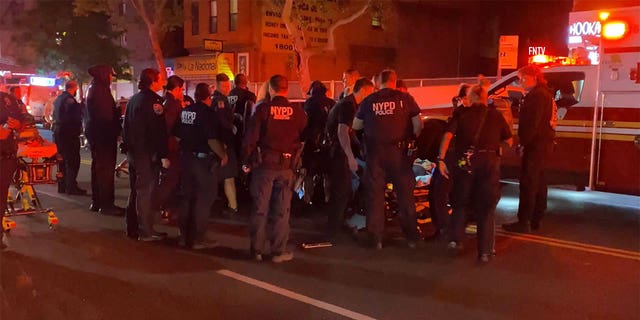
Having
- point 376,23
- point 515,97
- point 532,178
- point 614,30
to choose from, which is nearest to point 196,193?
point 532,178

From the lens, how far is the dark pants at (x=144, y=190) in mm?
6859

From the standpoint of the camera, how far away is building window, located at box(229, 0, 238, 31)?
26562 millimetres

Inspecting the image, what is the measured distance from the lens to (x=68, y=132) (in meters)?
9.98

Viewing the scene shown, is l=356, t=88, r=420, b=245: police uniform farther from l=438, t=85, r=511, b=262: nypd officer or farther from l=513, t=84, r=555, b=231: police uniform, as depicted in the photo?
l=513, t=84, r=555, b=231: police uniform

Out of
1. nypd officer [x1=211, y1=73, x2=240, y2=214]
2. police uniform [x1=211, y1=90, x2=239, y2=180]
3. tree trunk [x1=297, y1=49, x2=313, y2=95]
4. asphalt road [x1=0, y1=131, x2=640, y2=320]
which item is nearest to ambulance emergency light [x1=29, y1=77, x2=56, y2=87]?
tree trunk [x1=297, y1=49, x2=313, y2=95]

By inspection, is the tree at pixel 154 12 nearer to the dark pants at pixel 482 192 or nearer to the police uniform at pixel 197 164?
the police uniform at pixel 197 164

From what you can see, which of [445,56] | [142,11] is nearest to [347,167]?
[142,11]

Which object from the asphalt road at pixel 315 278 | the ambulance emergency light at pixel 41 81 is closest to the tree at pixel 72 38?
the ambulance emergency light at pixel 41 81

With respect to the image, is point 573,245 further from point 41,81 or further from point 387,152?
point 41,81

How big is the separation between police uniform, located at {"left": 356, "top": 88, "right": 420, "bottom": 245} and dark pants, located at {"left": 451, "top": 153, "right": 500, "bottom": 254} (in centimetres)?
54

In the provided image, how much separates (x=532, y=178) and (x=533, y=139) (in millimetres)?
453

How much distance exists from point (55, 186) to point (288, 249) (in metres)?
6.06

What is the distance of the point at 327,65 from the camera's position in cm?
2809

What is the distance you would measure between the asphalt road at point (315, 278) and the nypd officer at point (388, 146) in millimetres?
359
